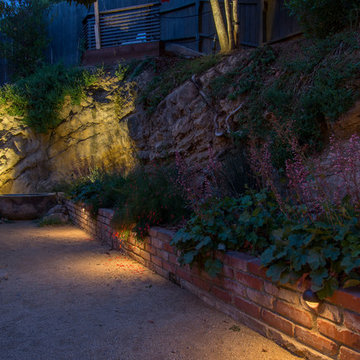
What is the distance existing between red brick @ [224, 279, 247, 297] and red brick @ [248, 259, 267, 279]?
16cm

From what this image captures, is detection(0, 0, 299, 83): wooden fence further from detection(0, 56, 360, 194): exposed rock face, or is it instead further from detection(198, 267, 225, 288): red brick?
detection(198, 267, 225, 288): red brick

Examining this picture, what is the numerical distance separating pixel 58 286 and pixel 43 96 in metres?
8.55

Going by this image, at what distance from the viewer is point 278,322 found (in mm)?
2070

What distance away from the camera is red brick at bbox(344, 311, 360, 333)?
64.3 inches

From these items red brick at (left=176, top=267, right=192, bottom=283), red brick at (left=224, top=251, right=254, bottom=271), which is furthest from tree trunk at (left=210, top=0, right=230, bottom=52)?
red brick at (left=224, top=251, right=254, bottom=271)

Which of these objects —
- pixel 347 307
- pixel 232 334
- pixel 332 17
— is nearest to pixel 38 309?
pixel 232 334

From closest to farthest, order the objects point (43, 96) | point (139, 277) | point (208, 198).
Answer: point (208, 198) → point (139, 277) → point (43, 96)

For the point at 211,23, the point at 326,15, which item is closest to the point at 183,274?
the point at 326,15

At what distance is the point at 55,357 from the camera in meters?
1.99

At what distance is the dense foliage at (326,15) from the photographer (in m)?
5.07

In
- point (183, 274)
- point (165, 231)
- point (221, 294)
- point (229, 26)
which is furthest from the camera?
point (229, 26)

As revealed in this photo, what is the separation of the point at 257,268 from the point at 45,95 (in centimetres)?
984

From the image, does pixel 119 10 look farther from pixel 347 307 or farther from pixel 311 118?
pixel 347 307

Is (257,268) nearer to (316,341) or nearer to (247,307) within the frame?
(247,307)
